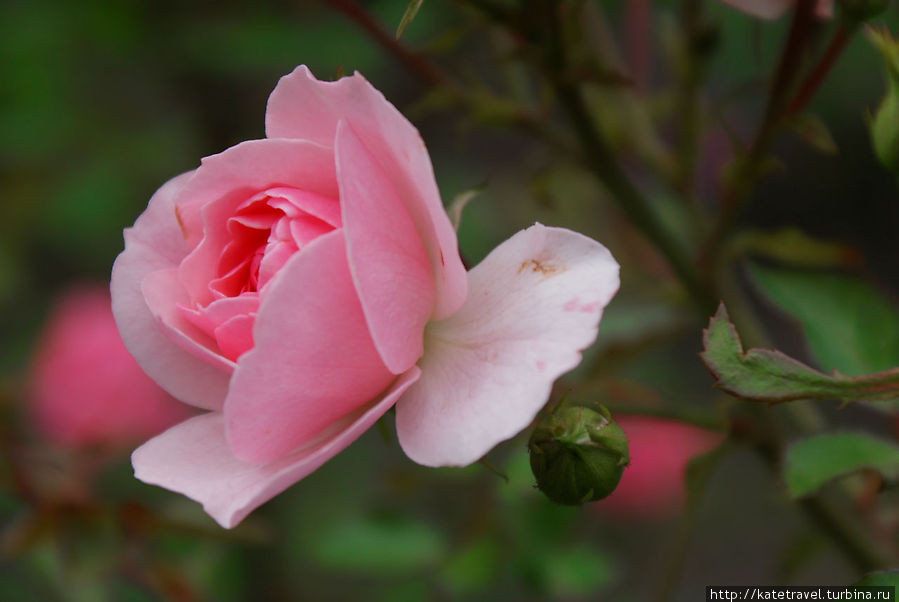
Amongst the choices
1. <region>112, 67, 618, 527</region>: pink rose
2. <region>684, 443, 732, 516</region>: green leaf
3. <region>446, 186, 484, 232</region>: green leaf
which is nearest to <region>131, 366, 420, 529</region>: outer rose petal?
<region>112, 67, 618, 527</region>: pink rose

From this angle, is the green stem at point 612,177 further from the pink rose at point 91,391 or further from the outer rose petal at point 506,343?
the pink rose at point 91,391

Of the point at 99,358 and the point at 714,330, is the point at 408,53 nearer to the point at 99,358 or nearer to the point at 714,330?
the point at 714,330

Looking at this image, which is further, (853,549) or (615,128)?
(615,128)

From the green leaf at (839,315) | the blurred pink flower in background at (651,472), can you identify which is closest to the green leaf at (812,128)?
the green leaf at (839,315)

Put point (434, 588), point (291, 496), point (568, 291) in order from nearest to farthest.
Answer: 1. point (568, 291)
2. point (434, 588)
3. point (291, 496)

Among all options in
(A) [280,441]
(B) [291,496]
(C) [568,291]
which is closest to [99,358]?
(B) [291,496]

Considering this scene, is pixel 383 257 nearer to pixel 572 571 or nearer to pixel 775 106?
pixel 775 106
